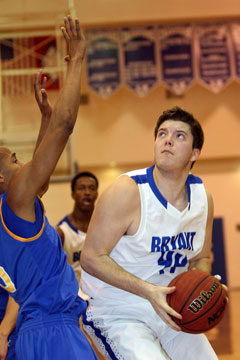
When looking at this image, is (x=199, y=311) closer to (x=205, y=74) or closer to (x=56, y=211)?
(x=56, y=211)

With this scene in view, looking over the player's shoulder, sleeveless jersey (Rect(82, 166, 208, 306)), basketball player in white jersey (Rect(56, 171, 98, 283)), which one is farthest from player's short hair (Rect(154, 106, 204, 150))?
basketball player in white jersey (Rect(56, 171, 98, 283))

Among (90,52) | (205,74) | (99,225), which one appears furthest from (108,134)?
(99,225)

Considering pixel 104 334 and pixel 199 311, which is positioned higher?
pixel 199 311

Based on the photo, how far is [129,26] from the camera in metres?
10.5

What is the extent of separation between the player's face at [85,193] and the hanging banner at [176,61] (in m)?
4.64

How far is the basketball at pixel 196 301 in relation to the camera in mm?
2668

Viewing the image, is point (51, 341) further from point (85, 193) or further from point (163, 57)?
point (163, 57)

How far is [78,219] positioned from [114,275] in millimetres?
3427

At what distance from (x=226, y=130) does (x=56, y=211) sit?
4.43 meters

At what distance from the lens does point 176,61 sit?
10320 mm

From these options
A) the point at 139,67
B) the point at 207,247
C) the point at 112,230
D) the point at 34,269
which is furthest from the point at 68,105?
the point at 139,67

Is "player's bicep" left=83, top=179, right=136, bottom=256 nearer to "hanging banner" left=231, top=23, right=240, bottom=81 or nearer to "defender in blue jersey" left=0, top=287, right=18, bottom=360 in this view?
"defender in blue jersey" left=0, top=287, right=18, bottom=360

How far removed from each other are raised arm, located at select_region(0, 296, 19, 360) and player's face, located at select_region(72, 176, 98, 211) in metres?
3.27

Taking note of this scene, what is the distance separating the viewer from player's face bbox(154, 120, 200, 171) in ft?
10.3
